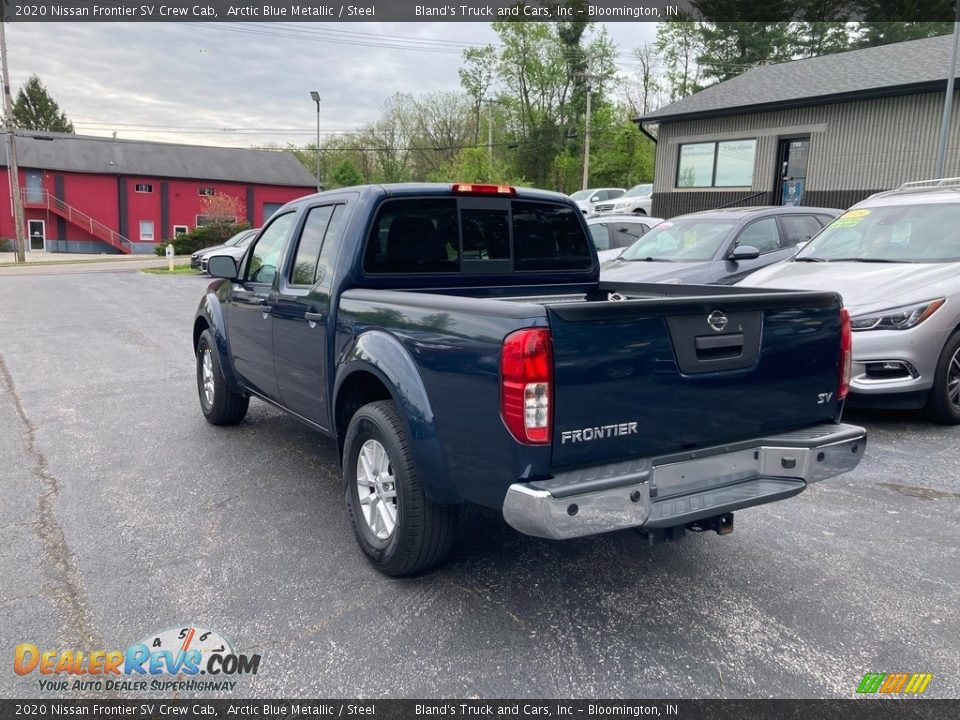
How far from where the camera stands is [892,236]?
24.1 ft

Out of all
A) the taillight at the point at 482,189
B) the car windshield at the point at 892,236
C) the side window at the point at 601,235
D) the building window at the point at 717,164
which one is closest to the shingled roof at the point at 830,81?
the building window at the point at 717,164

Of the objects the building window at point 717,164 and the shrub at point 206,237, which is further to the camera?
the shrub at point 206,237

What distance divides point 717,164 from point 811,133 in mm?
3282

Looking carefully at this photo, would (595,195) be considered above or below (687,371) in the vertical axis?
above

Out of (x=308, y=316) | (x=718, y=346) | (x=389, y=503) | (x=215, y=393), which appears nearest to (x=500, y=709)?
(x=389, y=503)

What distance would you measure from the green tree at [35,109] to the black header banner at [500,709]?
93768mm

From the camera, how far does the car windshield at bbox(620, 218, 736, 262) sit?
31.7ft

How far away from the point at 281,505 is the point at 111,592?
1.27m

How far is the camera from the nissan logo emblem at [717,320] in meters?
3.22

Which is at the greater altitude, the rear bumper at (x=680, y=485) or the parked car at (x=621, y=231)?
the parked car at (x=621, y=231)

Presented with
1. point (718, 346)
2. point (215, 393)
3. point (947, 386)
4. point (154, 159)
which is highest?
point (154, 159)

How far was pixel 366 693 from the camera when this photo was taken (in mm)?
2805

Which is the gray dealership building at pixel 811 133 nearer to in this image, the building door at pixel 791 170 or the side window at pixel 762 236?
the building door at pixel 791 170

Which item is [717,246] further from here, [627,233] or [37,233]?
[37,233]
